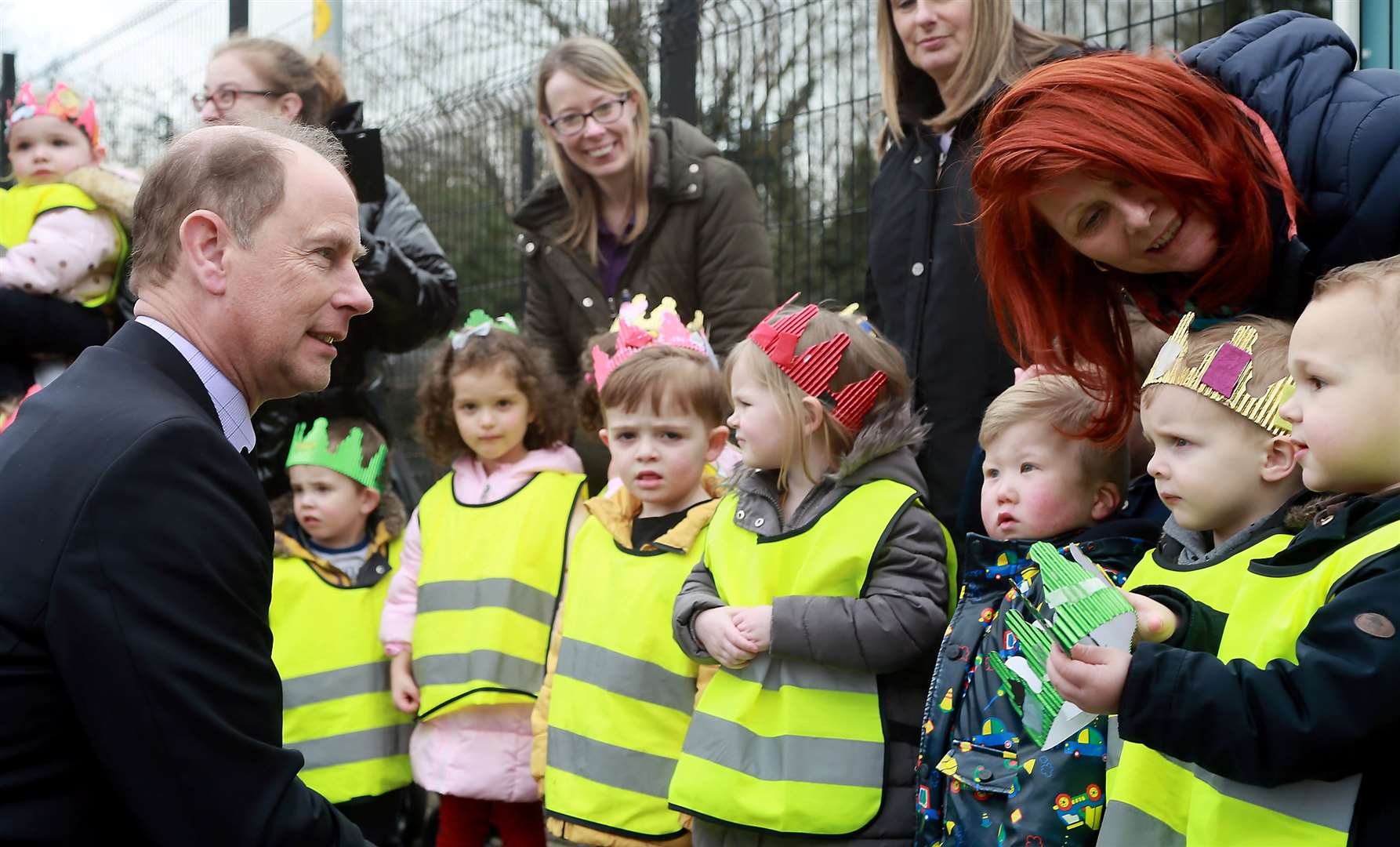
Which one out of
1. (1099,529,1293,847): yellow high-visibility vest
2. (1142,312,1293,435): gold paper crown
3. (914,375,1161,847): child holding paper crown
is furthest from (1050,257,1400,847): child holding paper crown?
(914,375,1161,847): child holding paper crown

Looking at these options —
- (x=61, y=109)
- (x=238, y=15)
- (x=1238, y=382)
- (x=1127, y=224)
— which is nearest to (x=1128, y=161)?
(x=1127, y=224)

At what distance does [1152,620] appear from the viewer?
248 centimetres

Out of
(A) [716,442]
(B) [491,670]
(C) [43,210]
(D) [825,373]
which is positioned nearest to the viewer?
(D) [825,373]

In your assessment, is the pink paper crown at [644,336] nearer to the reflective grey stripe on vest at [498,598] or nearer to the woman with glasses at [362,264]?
the reflective grey stripe on vest at [498,598]

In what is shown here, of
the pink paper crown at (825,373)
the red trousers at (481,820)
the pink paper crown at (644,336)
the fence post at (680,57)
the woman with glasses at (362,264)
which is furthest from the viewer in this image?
the fence post at (680,57)

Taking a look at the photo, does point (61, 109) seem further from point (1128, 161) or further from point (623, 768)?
point (1128, 161)

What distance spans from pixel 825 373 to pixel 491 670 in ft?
5.10

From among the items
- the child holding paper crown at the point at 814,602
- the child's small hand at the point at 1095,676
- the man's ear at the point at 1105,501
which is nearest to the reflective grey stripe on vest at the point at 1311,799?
the child's small hand at the point at 1095,676

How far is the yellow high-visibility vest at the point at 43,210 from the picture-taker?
554 cm

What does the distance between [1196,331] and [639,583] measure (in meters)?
1.82

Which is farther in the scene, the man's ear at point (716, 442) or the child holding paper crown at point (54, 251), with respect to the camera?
the child holding paper crown at point (54, 251)

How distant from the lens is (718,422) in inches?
175

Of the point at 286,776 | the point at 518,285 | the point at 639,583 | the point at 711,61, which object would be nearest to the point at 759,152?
the point at 711,61

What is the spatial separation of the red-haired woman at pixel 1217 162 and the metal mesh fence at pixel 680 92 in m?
2.14
